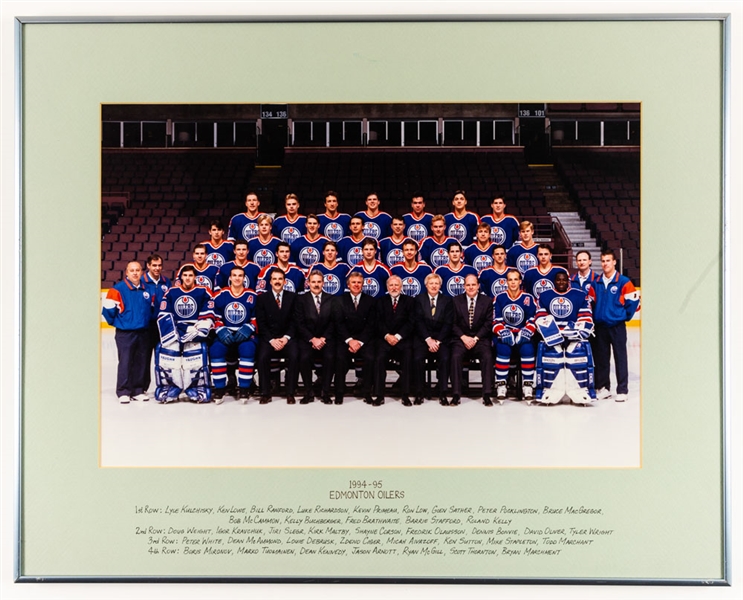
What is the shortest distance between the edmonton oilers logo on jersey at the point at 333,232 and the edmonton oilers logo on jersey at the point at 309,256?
77mm

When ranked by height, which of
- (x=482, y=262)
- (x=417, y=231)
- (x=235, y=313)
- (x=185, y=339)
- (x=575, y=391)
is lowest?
(x=575, y=391)

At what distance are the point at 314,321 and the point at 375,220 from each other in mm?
443

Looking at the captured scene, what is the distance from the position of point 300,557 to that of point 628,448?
3.81ft

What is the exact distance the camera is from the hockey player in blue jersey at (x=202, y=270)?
2219 millimetres

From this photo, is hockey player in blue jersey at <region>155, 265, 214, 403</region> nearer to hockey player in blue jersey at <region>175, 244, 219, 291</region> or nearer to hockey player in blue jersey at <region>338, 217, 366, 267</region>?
hockey player in blue jersey at <region>175, 244, 219, 291</region>

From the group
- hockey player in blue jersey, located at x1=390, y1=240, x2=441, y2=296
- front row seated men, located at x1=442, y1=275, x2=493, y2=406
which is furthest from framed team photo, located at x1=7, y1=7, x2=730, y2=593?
hockey player in blue jersey, located at x1=390, y1=240, x2=441, y2=296

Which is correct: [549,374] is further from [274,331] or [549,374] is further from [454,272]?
[274,331]

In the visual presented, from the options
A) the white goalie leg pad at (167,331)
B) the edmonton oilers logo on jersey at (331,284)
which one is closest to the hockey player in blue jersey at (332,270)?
the edmonton oilers logo on jersey at (331,284)

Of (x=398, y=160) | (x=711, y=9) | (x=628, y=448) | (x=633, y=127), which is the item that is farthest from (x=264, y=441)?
(x=711, y=9)

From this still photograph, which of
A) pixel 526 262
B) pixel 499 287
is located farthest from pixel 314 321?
pixel 526 262

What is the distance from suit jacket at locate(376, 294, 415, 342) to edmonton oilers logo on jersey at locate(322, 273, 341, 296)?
0.56 feet

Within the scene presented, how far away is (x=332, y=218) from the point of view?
231 cm

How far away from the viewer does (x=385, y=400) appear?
7.25ft

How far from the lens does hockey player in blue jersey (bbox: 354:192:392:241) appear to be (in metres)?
2.17
